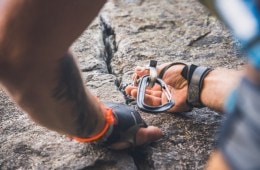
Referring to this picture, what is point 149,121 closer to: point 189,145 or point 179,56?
point 189,145

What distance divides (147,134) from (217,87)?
0.27m

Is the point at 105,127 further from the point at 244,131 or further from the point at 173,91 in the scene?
the point at 244,131

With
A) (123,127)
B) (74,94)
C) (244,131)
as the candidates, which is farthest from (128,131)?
(244,131)

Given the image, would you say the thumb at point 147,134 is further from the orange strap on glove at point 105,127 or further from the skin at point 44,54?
the skin at point 44,54

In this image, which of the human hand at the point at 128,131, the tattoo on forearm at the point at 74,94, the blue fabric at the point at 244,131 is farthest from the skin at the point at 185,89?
the blue fabric at the point at 244,131

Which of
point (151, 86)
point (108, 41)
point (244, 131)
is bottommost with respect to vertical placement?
point (108, 41)

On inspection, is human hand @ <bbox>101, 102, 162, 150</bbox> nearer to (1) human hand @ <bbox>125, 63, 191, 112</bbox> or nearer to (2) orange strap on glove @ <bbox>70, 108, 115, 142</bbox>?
(2) orange strap on glove @ <bbox>70, 108, 115, 142</bbox>

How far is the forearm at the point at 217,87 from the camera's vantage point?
1.48m

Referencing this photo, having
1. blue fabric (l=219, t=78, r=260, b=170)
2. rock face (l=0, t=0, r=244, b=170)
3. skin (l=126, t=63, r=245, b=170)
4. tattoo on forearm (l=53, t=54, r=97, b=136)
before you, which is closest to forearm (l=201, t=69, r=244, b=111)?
skin (l=126, t=63, r=245, b=170)

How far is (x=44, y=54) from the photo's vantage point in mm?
1097

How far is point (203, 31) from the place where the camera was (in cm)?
229

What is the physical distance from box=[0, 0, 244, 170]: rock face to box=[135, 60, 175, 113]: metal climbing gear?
6 cm

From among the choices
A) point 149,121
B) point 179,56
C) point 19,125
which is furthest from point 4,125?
point 179,56

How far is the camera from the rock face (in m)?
1.45
